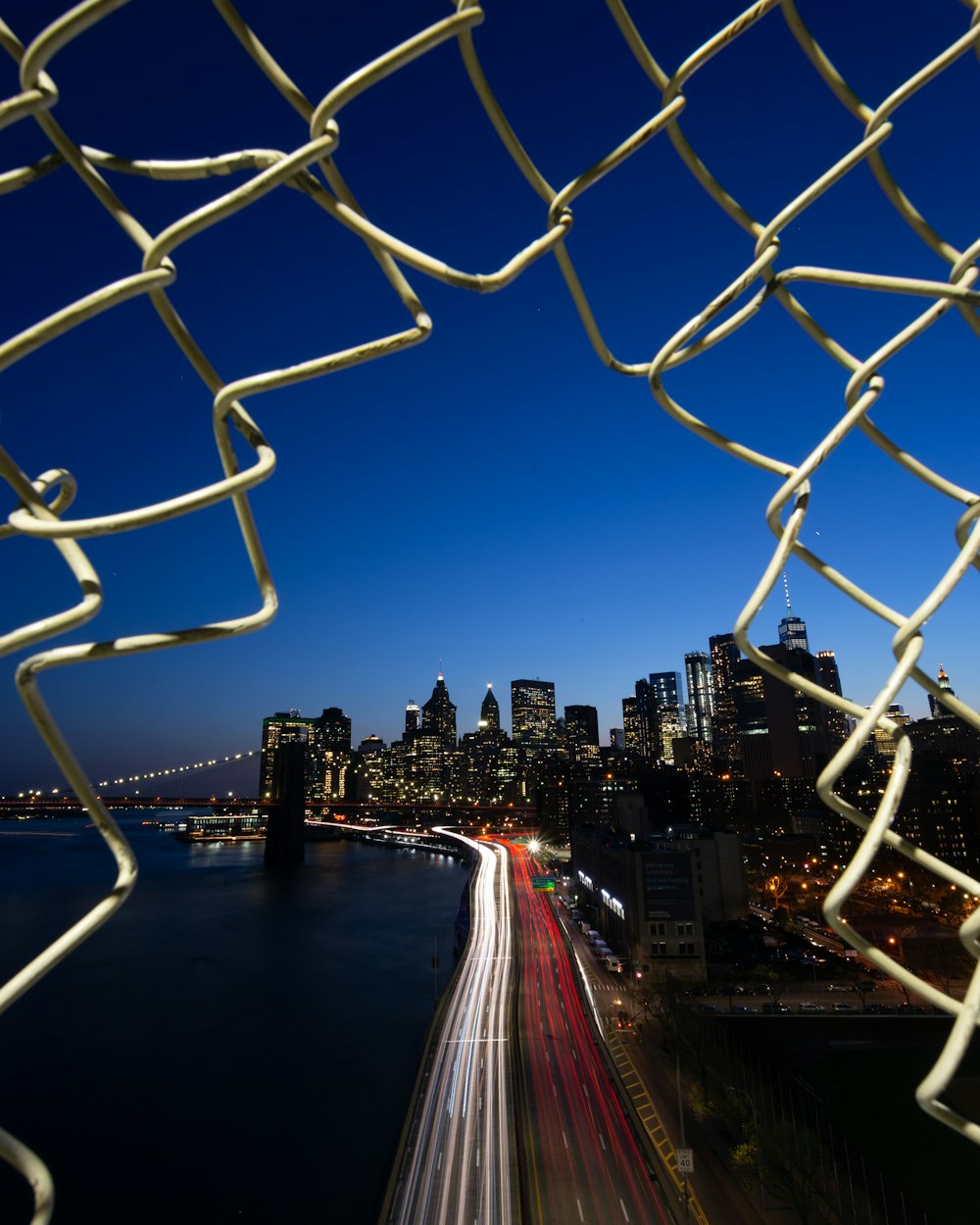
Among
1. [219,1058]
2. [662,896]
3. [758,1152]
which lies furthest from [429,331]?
[662,896]

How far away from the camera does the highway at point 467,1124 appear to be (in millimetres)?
10305

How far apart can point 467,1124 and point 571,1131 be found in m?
1.88

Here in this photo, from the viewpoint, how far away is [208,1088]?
16.1m

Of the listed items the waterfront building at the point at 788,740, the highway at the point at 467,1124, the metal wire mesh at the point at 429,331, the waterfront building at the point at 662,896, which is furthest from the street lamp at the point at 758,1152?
the waterfront building at the point at 788,740

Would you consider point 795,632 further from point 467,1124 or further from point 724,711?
point 467,1124

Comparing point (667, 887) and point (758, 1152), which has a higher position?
point (667, 887)

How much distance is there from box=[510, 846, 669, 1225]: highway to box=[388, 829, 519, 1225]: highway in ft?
1.34

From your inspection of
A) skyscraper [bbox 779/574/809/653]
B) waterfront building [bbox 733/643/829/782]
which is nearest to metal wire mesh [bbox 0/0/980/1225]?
waterfront building [bbox 733/643/829/782]

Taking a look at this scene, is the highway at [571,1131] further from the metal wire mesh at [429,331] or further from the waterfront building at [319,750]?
the waterfront building at [319,750]

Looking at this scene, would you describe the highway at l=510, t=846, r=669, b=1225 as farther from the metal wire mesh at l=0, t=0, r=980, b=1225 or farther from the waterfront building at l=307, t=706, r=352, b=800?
the waterfront building at l=307, t=706, r=352, b=800

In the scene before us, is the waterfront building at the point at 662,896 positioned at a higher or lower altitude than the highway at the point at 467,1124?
higher

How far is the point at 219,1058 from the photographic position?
57.9 ft

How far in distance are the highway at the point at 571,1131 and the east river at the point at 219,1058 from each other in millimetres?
2987

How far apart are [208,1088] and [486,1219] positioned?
9.26 metres
